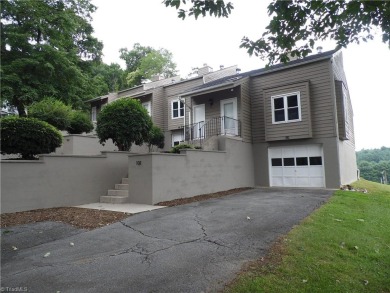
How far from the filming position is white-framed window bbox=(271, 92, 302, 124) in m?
14.2

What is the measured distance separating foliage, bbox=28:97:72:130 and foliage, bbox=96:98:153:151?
13.7 ft

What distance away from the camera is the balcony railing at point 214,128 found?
1552cm

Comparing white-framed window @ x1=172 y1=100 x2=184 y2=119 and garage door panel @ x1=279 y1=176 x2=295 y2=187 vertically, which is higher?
white-framed window @ x1=172 y1=100 x2=184 y2=119

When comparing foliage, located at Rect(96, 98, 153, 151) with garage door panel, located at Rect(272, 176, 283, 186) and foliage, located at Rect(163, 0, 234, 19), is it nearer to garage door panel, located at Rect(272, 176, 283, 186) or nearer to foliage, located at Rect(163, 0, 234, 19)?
foliage, located at Rect(163, 0, 234, 19)

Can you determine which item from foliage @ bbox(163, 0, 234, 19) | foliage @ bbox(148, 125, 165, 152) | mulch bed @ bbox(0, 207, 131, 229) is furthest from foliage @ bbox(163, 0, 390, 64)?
foliage @ bbox(148, 125, 165, 152)

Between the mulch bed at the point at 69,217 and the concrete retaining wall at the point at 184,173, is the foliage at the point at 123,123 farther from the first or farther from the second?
the mulch bed at the point at 69,217

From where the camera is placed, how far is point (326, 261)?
421cm

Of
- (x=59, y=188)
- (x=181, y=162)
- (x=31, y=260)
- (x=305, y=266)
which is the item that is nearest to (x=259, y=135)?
(x=181, y=162)

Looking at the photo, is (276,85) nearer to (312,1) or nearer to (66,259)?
(312,1)

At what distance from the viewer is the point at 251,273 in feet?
11.9

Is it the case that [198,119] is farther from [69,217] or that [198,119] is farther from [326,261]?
[326,261]

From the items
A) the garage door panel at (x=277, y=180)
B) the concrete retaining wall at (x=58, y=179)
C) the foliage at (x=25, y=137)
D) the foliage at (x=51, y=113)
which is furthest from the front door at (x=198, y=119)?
the foliage at (x=25, y=137)

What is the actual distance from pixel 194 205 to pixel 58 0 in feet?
47.6

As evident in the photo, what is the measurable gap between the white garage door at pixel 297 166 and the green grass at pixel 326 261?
7270 millimetres
